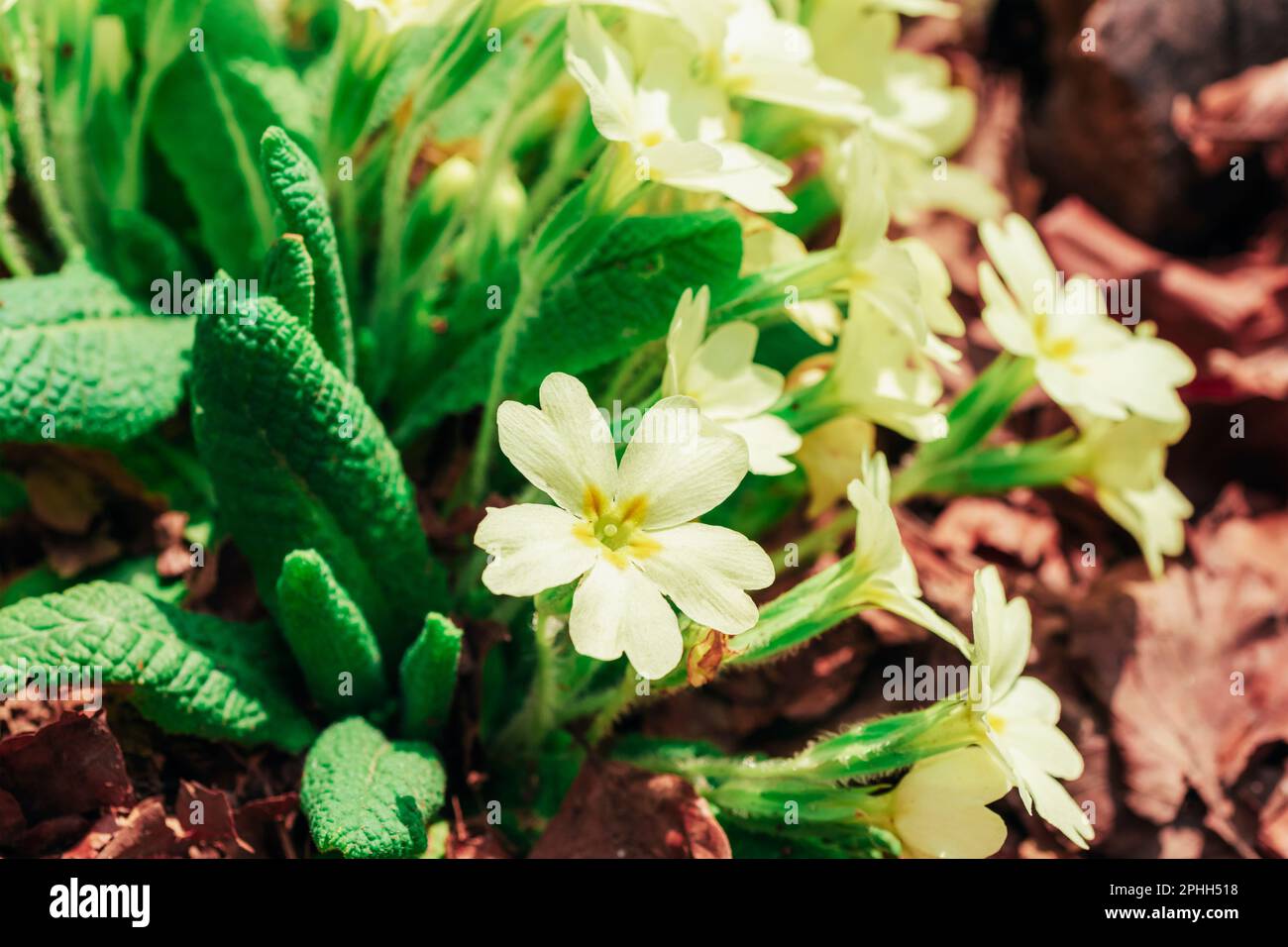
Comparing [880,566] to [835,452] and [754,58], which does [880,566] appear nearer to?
[835,452]

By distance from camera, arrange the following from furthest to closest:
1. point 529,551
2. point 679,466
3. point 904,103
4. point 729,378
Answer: point 904,103 → point 729,378 → point 679,466 → point 529,551

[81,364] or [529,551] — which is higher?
[81,364]

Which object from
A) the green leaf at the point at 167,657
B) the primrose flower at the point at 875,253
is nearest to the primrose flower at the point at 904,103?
the primrose flower at the point at 875,253

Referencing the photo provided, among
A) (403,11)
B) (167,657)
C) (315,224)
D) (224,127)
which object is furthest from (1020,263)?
(167,657)

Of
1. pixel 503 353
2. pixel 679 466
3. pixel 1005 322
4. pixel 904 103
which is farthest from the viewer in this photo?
pixel 904 103

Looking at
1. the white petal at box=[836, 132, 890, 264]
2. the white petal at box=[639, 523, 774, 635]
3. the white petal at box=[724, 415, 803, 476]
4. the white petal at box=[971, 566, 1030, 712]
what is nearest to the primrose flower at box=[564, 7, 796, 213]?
the white petal at box=[836, 132, 890, 264]

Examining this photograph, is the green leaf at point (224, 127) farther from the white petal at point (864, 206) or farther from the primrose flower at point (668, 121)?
the white petal at point (864, 206)

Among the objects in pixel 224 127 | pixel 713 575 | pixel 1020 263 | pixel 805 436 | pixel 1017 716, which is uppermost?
pixel 224 127
